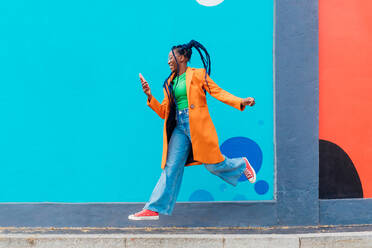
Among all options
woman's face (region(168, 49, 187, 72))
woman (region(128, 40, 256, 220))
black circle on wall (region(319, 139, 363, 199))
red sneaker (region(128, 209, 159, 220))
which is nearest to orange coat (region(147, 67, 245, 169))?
woman (region(128, 40, 256, 220))

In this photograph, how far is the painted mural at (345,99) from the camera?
4516mm

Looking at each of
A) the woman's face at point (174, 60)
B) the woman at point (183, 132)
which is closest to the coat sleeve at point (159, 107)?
the woman at point (183, 132)

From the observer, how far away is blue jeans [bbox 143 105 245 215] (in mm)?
3910

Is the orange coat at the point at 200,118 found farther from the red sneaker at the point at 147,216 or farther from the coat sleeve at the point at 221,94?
the red sneaker at the point at 147,216

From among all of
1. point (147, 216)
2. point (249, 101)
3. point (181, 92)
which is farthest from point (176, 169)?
point (249, 101)

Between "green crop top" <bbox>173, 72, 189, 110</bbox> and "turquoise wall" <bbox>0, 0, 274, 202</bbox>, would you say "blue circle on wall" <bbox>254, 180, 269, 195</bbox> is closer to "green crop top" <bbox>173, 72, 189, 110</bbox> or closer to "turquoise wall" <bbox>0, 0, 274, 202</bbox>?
"turquoise wall" <bbox>0, 0, 274, 202</bbox>

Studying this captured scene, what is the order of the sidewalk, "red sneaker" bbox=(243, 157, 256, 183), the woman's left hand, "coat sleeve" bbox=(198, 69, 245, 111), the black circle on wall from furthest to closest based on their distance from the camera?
the black circle on wall
"red sneaker" bbox=(243, 157, 256, 183)
the sidewalk
"coat sleeve" bbox=(198, 69, 245, 111)
the woman's left hand

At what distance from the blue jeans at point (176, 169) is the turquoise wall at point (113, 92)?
52 centimetres

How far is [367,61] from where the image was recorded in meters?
4.60

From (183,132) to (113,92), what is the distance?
113 centimetres

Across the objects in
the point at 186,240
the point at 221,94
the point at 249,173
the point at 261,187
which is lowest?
the point at 186,240

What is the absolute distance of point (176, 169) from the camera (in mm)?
3971

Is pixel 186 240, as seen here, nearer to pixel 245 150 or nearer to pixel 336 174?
pixel 245 150

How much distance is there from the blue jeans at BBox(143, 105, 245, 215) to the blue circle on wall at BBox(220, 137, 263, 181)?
0.45m
